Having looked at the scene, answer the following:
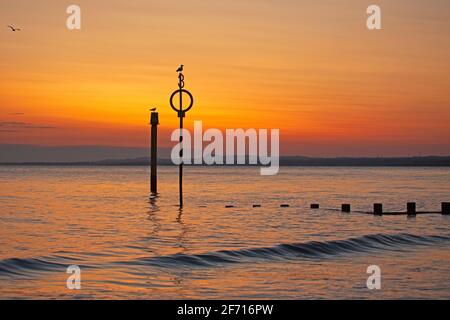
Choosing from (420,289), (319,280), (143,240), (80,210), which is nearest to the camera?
(420,289)

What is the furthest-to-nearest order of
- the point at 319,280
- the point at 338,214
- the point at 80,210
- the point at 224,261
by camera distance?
1. the point at 80,210
2. the point at 338,214
3. the point at 224,261
4. the point at 319,280

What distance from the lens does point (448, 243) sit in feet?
82.4

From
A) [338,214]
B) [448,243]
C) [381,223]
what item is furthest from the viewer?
[338,214]

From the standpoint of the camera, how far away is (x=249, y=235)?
92.7 feet

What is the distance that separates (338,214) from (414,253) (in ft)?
51.1

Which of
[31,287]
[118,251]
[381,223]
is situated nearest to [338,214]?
[381,223]

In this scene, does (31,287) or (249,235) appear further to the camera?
(249,235)

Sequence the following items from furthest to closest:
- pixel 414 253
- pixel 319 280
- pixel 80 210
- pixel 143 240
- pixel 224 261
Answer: pixel 80 210, pixel 143 240, pixel 414 253, pixel 224 261, pixel 319 280

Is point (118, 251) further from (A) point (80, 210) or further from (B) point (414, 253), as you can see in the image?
(A) point (80, 210)
